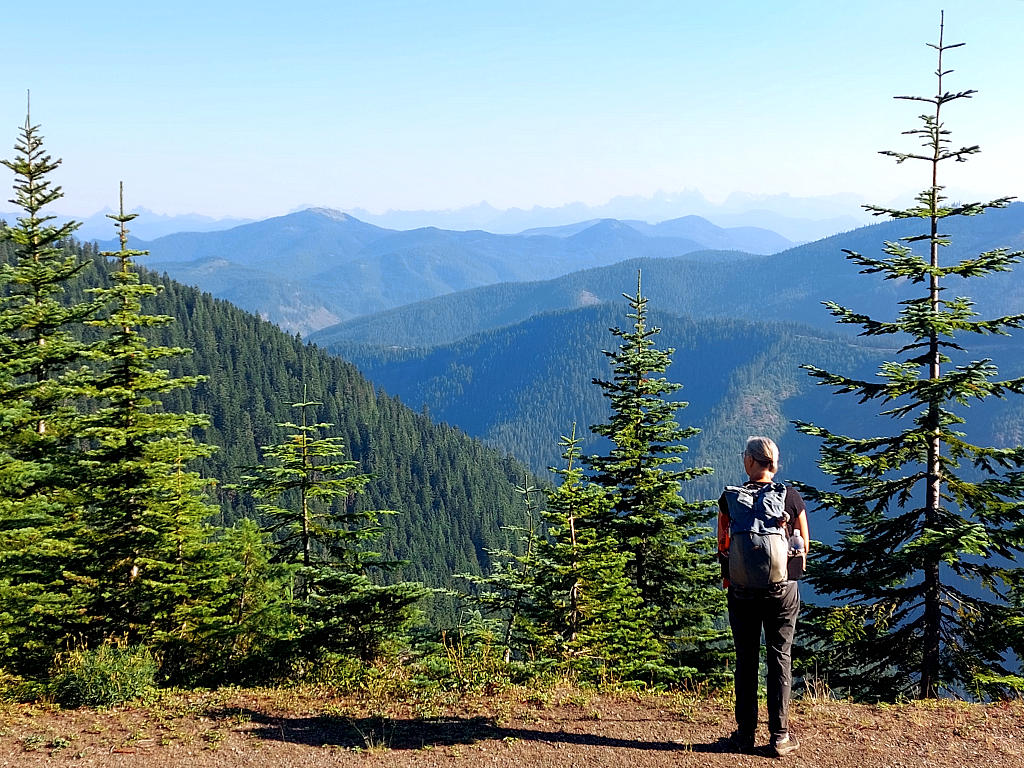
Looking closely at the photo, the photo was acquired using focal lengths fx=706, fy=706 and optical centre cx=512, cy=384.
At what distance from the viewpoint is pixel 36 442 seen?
15.0 metres

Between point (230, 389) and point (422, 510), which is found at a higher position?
point (230, 389)

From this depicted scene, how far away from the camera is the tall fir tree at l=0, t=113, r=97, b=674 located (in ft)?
42.3

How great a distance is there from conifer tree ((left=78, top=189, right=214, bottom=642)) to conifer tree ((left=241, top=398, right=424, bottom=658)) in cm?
155

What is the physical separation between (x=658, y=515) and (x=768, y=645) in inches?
383

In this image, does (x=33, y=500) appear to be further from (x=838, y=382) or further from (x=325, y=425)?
(x=838, y=382)

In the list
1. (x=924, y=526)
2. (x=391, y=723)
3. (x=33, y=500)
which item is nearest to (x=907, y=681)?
(x=924, y=526)

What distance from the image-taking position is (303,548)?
15.1 m

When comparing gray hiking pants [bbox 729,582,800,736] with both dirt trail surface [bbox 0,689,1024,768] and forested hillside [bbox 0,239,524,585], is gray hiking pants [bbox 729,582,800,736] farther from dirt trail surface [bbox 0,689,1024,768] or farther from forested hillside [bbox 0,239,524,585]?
forested hillside [bbox 0,239,524,585]

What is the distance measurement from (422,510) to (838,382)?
158920mm

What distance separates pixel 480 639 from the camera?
12.2m

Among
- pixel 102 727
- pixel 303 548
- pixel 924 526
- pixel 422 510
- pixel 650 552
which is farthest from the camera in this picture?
pixel 422 510

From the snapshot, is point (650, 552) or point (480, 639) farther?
point (650, 552)

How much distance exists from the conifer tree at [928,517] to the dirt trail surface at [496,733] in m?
3.50

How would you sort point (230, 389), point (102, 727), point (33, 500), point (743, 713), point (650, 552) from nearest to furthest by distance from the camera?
point (743, 713) < point (102, 727) < point (33, 500) < point (650, 552) < point (230, 389)
